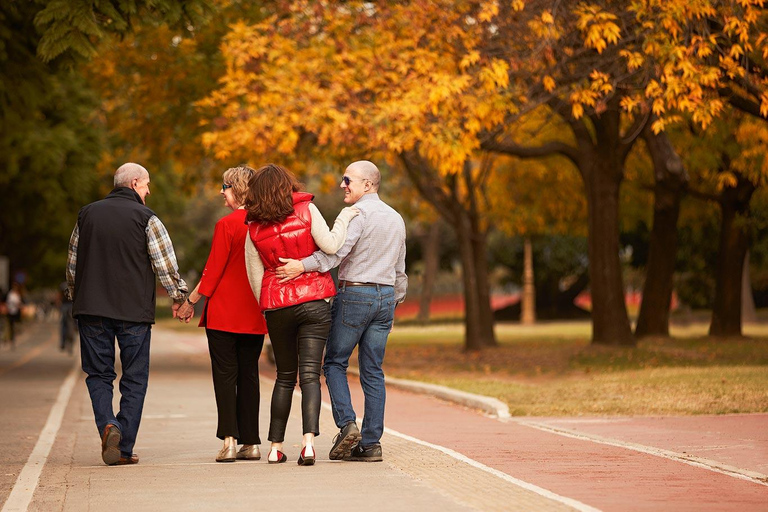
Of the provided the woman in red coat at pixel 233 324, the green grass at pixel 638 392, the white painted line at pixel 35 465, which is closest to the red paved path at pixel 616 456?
the green grass at pixel 638 392

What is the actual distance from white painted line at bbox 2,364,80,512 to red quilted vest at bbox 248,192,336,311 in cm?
191

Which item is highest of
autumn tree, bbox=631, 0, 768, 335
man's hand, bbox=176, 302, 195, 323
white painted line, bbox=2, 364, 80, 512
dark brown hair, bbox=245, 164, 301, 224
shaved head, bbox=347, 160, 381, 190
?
autumn tree, bbox=631, 0, 768, 335

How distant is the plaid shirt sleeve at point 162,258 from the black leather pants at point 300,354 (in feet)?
2.82

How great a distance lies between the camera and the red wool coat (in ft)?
29.3

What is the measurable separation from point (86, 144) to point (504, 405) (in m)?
25.2

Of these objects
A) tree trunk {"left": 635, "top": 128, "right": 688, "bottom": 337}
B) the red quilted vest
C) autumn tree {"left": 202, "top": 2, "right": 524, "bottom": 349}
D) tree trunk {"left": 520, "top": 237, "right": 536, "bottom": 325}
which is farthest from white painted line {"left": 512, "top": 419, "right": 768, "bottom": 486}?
tree trunk {"left": 520, "top": 237, "right": 536, "bottom": 325}

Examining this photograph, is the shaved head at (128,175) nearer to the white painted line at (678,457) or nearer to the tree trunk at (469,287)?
the white painted line at (678,457)

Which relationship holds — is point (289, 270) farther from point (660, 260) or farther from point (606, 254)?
point (660, 260)

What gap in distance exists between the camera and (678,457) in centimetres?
941

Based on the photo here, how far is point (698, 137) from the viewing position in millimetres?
27234

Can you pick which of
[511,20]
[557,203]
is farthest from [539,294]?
[511,20]

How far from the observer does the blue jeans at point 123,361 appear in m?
9.10

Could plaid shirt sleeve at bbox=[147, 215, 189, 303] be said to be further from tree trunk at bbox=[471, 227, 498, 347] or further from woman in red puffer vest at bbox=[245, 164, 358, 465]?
tree trunk at bbox=[471, 227, 498, 347]

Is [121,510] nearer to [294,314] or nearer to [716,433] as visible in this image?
[294,314]
